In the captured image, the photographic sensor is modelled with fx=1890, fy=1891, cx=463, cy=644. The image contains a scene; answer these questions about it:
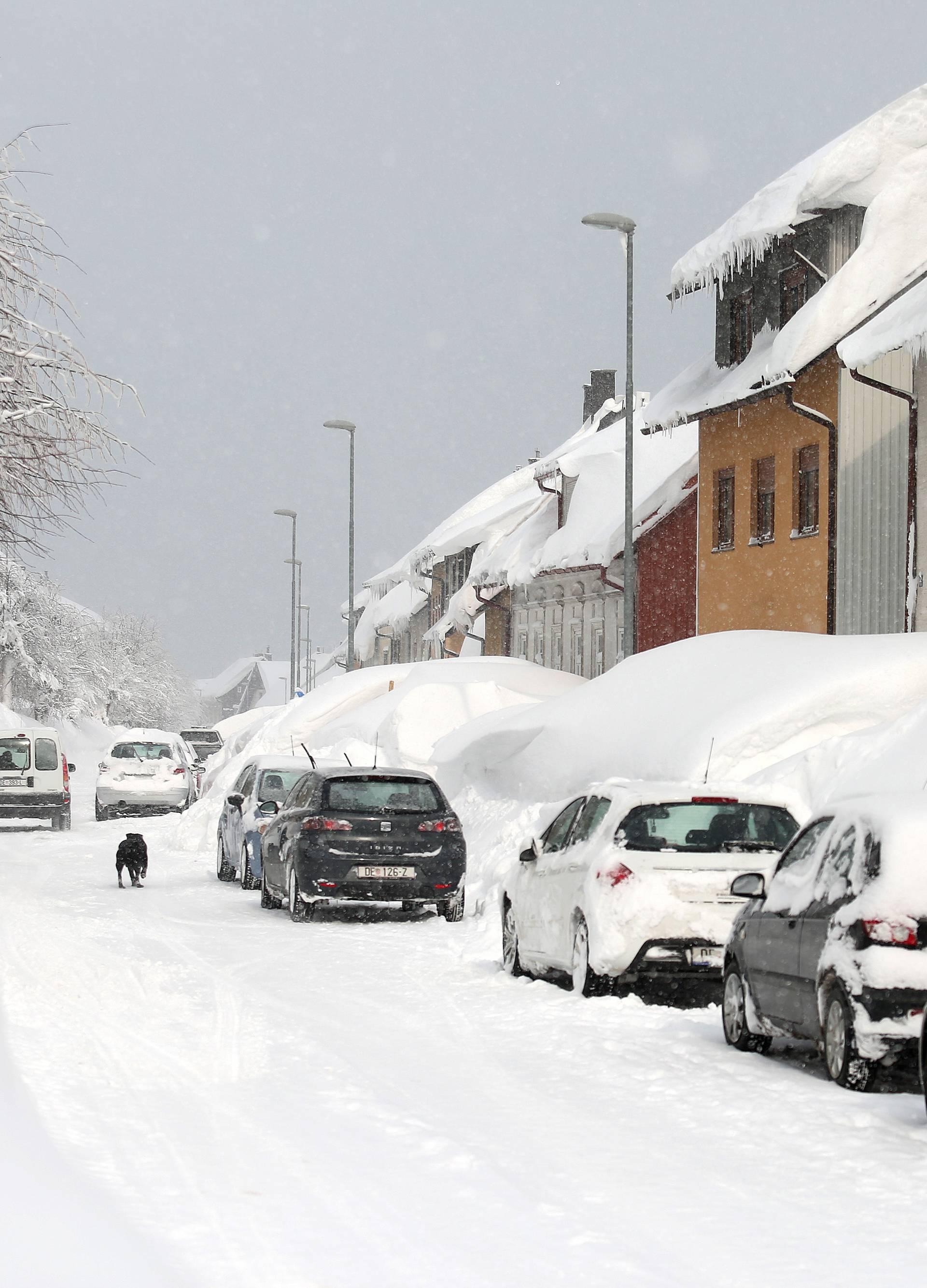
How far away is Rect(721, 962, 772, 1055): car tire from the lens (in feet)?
33.0

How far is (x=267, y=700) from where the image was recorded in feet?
634

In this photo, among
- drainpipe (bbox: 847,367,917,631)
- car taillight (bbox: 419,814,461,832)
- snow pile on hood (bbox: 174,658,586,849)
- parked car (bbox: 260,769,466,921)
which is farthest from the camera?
snow pile on hood (bbox: 174,658,586,849)

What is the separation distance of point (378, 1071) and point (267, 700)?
185 m

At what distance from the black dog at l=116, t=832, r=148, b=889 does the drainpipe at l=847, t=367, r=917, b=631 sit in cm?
1056

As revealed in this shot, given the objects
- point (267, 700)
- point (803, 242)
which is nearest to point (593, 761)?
point (803, 242)

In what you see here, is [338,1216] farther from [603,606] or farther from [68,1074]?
[603,606]

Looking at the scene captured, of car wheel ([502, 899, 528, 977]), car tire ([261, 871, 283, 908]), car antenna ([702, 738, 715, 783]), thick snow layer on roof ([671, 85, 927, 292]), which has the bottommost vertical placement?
car tire ([261, 871, 283, 908])

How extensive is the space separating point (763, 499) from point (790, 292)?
11.3ft

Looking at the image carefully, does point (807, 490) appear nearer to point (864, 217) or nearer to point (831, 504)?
point (831, 504)

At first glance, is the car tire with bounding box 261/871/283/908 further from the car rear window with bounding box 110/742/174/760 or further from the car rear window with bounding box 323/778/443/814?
the car rear window with bounding box 110/742/174/760

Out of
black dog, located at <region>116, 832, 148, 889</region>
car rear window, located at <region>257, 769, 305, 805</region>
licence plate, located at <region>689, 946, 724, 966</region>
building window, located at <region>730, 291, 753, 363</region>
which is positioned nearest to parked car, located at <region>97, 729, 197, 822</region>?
car rear window, located at <region>257, 769, 305, 805</region>

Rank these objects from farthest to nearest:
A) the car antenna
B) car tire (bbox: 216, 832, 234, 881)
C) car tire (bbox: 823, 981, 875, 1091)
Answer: car tire (bbox: 216, 832, 234, 881), the car antenna, car tire (bbox: 823, 981, 875, 1091)

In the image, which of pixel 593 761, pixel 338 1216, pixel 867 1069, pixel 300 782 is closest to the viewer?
pixel 338 1216

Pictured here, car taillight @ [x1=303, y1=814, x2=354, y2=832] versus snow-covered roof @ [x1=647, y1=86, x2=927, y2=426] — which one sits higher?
snow-covered roof @ [x1=647, y1=86, x2=927, y2=426]
